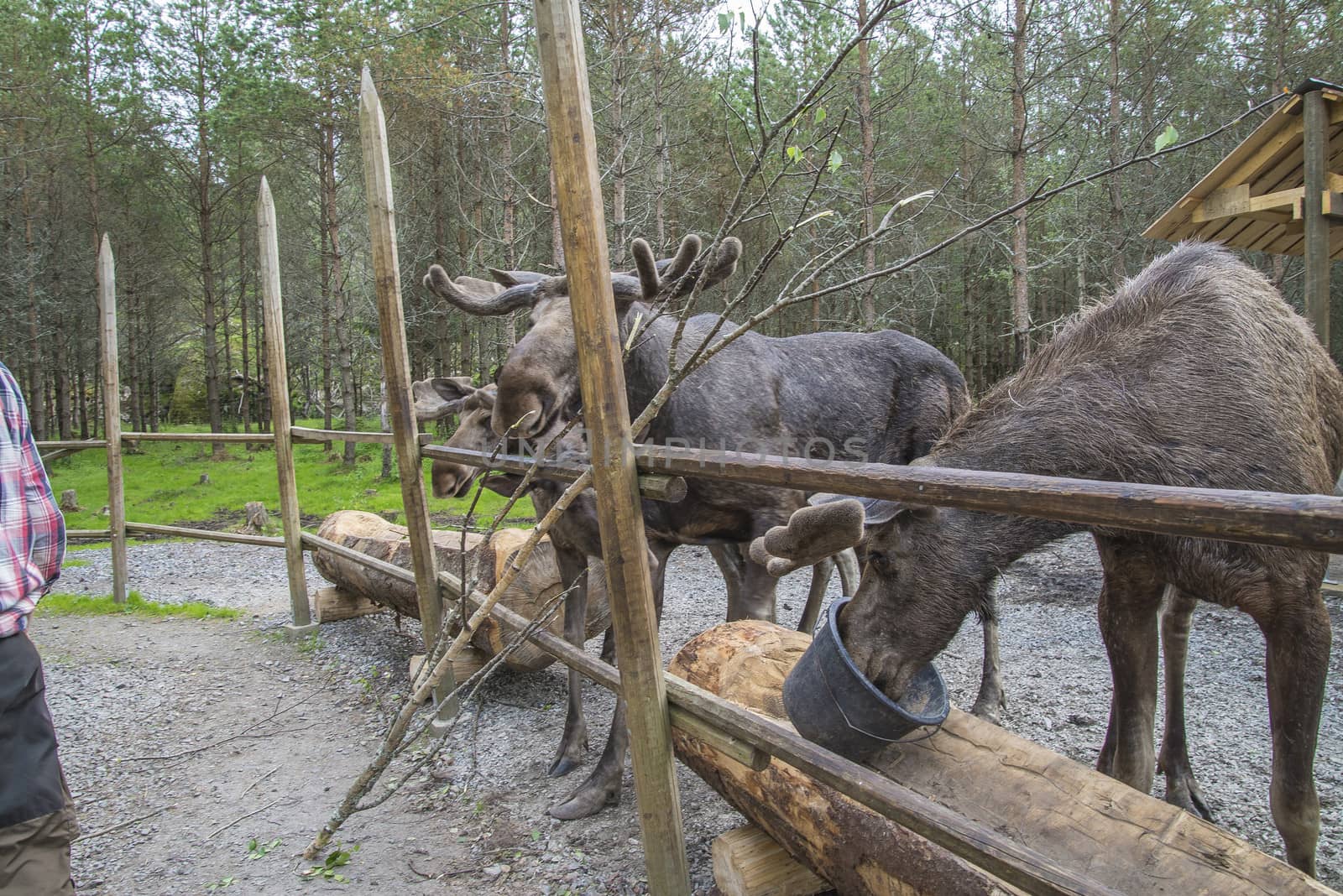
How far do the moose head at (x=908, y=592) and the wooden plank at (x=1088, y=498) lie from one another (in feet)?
2.47

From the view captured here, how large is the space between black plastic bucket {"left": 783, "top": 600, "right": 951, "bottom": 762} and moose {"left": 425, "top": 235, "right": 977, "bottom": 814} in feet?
3.41

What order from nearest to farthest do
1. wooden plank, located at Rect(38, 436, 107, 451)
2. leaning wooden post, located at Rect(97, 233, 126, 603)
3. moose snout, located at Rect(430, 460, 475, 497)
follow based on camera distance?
moose snout, located at Rect(430, 460, 475, 497), leaning wooden post, located at Rect(97, 233, 126, 603), wooden plank, located at Rect(38, 436, 107, 451)

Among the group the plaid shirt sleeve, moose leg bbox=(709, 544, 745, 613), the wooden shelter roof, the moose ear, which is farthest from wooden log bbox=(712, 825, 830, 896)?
the wooden shelter roof

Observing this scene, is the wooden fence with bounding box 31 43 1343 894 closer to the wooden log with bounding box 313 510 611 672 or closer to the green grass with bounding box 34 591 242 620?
the wooden log with bounding box 313 510 611 672

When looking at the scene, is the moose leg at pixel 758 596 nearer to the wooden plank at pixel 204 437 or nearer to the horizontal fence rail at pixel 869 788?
the horizontal fence rail at pixel 869 788

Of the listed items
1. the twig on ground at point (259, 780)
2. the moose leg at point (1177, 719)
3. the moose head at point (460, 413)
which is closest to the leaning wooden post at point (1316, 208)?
the moose leg at point (1177, 719)

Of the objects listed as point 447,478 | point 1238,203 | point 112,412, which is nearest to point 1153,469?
point 447,478

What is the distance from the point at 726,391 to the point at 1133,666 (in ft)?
7.19

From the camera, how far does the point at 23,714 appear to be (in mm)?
2051

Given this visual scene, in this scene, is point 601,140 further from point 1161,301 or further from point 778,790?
point 778,790

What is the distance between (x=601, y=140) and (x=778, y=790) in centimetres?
1151

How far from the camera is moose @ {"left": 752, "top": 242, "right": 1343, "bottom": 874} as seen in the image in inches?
93.7

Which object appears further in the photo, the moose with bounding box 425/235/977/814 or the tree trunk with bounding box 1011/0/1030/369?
the tree trunk with bounding box 1011/0/1030/369

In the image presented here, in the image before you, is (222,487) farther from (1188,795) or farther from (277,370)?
(1188,795)
